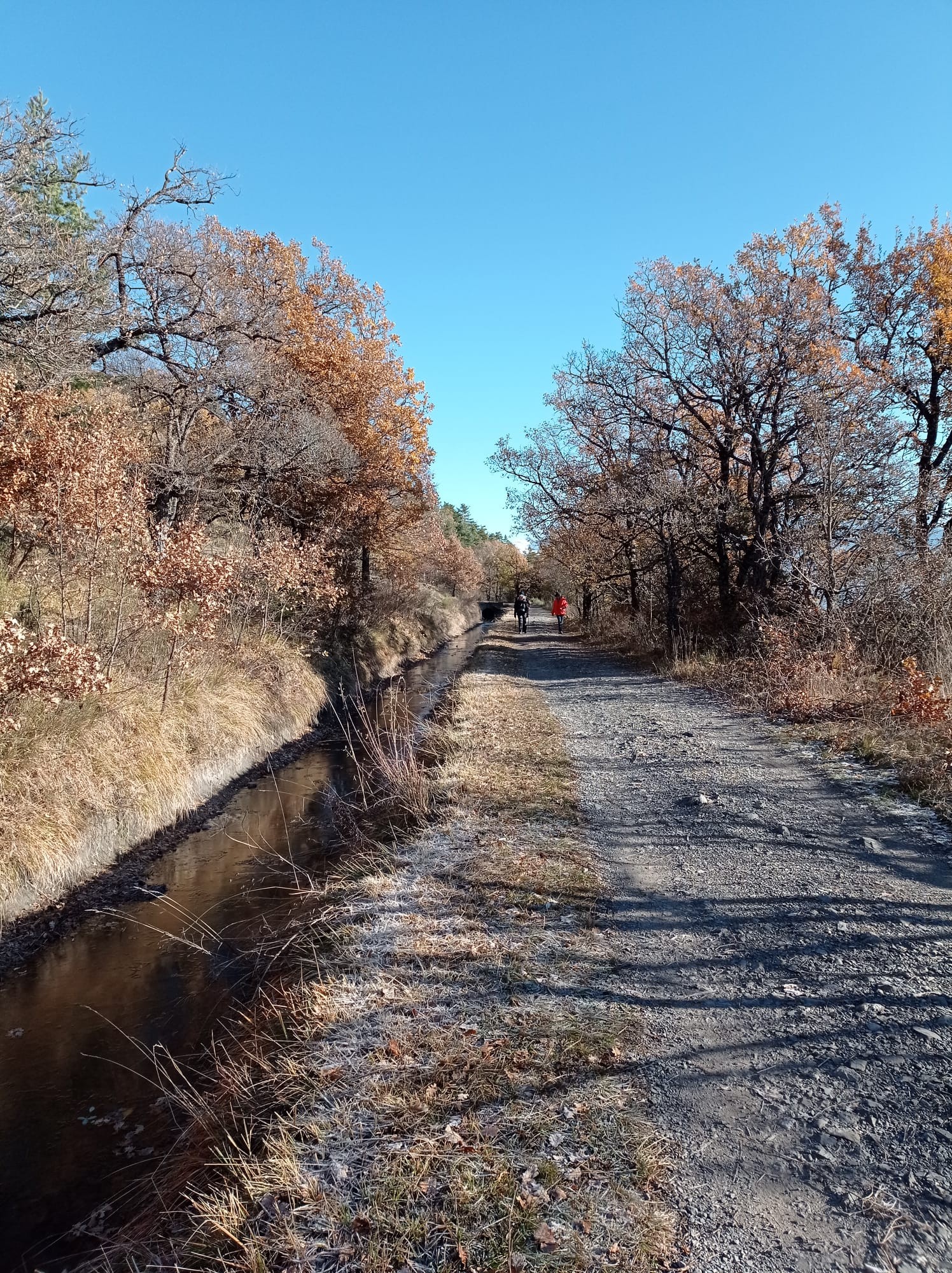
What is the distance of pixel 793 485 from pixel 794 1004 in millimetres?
14060

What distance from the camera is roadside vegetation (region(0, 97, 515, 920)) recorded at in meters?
7.61

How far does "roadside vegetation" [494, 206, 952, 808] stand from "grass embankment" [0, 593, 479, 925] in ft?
28.2

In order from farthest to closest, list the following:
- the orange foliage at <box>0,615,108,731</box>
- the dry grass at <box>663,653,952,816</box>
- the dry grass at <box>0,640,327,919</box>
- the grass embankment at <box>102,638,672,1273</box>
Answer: the dry grass at <box>663,653,952,816</box>
the dry grass at <box>0,640,327,919</box>
the orange foliage at <box>0,615,108,731</box>
the grass embankment at <box>102,638,672,1273</box>

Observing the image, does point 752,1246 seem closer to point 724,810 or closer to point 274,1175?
point 274,1175

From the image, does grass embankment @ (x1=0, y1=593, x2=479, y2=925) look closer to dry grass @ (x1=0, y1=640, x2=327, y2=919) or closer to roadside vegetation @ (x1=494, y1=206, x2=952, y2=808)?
dry grass @ (x1=0, y1=640, x2=327, y2=919)

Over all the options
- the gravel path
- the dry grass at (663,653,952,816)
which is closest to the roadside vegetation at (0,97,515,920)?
the gravel path

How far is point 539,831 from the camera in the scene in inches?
258

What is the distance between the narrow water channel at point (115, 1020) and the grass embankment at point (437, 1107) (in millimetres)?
544

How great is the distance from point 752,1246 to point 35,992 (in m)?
5.59

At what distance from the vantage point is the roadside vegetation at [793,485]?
11.2 metres

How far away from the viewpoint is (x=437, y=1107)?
3191mm

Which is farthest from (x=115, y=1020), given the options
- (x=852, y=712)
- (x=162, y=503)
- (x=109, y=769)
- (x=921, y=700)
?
(x=162, y=503)

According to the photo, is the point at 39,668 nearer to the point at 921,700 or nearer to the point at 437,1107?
the point at 437,1107

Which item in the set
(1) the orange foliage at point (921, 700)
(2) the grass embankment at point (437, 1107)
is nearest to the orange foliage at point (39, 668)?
(2) the grass embankment at point (437, 1107)
